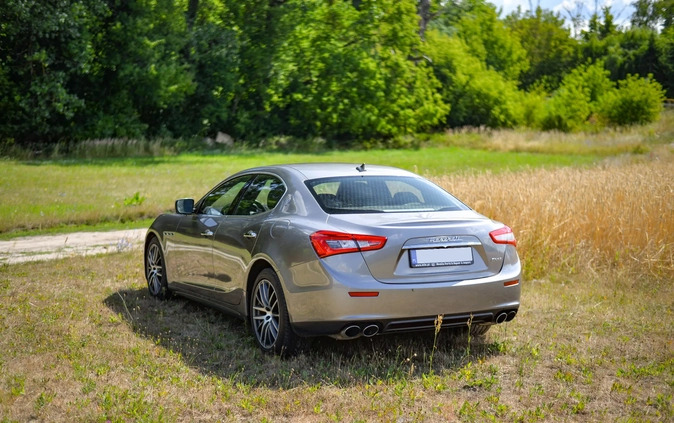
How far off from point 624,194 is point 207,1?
3551cm

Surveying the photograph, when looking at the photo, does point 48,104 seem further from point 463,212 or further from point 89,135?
point 463,212

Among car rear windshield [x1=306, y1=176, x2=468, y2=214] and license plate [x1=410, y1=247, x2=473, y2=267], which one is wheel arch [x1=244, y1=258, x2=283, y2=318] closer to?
car rear windshield [x1=306, y1=176, x2=468, y2=214]

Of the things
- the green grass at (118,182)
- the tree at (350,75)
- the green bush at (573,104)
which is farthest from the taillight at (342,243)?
the green bush at (573,104)

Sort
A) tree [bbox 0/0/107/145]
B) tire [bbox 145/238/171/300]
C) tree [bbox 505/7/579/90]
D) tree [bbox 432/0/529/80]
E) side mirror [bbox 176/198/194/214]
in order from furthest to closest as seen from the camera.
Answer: tree [bbox 505/7/579/90]
tree [bbox 432/0/529/80]
tree [bbox 0/0/107/145]
tire [bbox 145/238/171/300]
side mirror [bbox 176/198/194/214]

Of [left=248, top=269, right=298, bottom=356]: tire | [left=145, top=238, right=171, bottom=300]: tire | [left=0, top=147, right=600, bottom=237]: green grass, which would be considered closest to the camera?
[left=248, top=269, right=298, bottom=356]: tire

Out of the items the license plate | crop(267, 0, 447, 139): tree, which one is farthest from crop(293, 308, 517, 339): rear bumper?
crop(267, 0, 447, 139): tree

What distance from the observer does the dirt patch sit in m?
12.6

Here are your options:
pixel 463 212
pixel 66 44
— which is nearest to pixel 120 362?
pixel 463 212

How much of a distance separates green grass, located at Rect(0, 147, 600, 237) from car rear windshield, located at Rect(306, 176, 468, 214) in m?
9.21

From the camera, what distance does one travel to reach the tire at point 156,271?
356 inches

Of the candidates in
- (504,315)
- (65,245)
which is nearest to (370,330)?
(504,315)

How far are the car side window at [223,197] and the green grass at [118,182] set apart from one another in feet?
27.6

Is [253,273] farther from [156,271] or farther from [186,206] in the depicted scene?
[156,271]

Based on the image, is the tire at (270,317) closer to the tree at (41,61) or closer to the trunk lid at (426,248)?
the trunk lid at (426,248)
